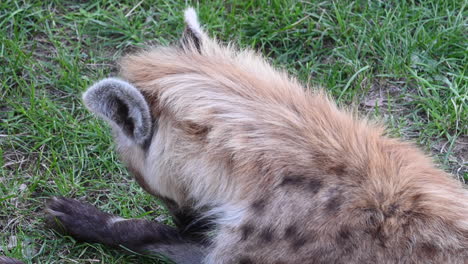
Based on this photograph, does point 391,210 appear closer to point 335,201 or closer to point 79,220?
point 335,201

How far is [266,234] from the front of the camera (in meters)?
2.45

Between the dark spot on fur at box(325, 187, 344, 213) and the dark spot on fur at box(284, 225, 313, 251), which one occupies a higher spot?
the dark spot on fur at box(325, 187, 344, 213)

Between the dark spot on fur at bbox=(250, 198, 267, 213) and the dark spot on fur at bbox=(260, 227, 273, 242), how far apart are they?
65mm

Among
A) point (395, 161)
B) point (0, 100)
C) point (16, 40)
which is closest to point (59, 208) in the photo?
point (0, 100)

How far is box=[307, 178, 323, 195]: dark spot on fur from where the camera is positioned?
241 cm

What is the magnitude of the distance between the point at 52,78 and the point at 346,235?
2171 millimetres

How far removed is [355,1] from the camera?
Result: 4168 mm

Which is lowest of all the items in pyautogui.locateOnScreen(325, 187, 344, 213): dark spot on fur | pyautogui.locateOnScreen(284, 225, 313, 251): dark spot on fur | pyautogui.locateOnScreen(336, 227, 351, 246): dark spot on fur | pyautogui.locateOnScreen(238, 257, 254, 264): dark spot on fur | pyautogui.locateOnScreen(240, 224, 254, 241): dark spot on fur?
pyautogui.locateOnScreen(238, 257, 254, 264): dark spot on fur

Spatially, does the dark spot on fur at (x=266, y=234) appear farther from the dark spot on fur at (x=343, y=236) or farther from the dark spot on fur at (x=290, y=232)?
the dark spot on fur at (x=343, y=236)

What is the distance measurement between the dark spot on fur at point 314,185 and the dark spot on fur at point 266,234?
190 millimetres

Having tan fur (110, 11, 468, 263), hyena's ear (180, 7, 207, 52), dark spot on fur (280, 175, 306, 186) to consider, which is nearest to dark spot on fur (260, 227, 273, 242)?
tan fur (110, 11, 468, 263)

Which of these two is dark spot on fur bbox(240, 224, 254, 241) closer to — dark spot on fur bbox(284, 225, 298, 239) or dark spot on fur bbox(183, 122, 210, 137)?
dark spot on fur bbox(284, 225, 298, 239)

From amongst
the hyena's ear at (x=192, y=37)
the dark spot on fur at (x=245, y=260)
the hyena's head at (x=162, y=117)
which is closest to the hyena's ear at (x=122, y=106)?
the hyena's head at (x=162, y=117)

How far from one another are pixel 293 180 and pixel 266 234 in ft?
0.66
